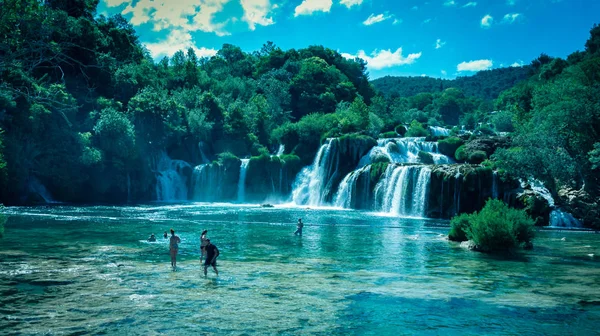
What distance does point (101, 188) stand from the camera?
5675 centimetres

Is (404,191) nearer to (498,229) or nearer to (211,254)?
(498,229)

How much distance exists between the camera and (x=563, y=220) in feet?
122

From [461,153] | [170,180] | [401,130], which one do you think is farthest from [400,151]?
[170,180]

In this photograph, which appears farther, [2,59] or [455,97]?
[455,97]

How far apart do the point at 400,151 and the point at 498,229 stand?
35.6 meters

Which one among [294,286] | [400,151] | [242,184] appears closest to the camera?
[294,286]

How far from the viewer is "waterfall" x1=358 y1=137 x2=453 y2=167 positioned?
5634cm

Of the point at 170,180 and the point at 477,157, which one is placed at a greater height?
the point at 477,157

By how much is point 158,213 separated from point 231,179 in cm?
1987

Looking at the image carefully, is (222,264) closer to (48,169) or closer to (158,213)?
(158,213)

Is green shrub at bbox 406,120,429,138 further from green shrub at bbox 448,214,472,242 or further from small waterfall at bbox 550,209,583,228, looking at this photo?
green shrub at bbox 448,214,472,242

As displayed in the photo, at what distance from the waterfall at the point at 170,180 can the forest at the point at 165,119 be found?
1.33 meters

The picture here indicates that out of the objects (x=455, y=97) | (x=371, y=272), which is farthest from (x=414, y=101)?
(x=371, y=272)

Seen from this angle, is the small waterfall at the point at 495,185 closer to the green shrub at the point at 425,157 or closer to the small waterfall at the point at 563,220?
the small waterfall at the point at 563,220
